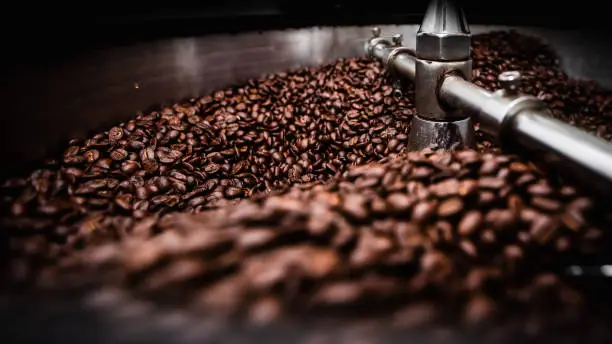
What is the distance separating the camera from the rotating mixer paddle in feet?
3.64

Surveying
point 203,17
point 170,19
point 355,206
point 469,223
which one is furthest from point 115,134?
point 469,223

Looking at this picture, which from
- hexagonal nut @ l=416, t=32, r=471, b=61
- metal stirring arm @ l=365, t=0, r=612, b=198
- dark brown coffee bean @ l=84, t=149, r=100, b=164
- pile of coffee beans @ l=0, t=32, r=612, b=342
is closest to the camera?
pile of coffee beans @ l=0, t=32, r=612, b=342

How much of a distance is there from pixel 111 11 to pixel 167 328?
238 cm

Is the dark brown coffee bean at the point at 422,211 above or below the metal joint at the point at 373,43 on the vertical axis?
below

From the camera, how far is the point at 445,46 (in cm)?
181

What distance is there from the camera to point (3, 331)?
747 mm

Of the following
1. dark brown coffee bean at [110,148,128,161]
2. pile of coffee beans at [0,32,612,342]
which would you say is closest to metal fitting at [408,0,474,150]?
pile of coffee beans at [0,32,612,342]

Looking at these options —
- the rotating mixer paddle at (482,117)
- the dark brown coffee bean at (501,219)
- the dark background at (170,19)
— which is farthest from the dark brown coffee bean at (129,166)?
the dark brown coffee bean at (501,219)

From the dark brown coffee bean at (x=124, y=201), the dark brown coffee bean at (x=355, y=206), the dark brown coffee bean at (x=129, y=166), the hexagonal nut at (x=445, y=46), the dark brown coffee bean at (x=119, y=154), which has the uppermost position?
the hexagonal nut at (x=445, y=46)

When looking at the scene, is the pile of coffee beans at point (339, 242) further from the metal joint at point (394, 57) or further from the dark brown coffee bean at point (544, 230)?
the metal joint at point (394, 57)

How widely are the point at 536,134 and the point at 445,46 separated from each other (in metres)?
0.73

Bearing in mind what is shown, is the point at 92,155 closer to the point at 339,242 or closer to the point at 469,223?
the point at 339,242

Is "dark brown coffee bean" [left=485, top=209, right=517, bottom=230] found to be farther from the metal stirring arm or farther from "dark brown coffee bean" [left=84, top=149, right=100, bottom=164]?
"dark brown coffee bean" [left=84, top=149, right=100, bottom=164]

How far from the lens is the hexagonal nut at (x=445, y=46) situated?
1801 mm
